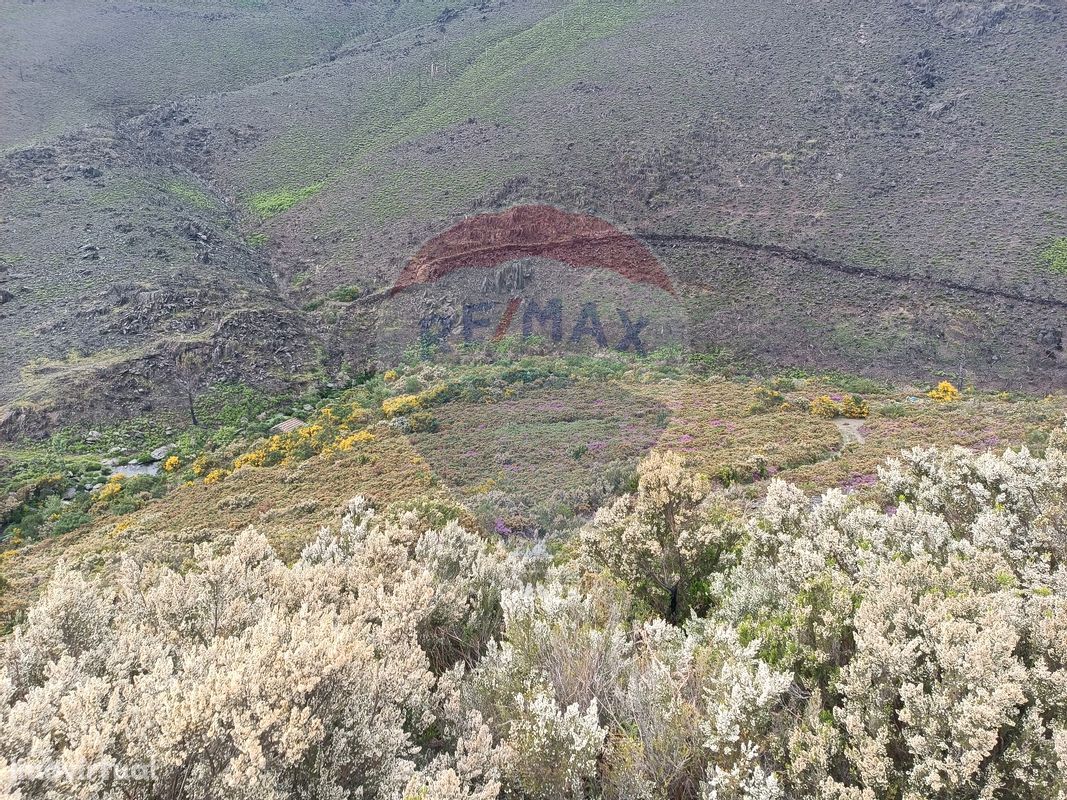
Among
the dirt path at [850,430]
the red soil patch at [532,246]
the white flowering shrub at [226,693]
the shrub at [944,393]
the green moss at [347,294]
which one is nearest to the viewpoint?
the white flowering shrub at [226,693]

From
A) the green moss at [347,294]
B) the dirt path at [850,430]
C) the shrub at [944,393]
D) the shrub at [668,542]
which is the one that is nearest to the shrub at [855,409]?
the dirt path at [850,430]

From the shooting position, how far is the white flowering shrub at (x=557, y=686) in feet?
10.1

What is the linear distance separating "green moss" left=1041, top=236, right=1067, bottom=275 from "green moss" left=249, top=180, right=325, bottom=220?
1948 inches

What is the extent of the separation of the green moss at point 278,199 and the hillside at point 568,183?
0.34m

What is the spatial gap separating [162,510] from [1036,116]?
53.8m

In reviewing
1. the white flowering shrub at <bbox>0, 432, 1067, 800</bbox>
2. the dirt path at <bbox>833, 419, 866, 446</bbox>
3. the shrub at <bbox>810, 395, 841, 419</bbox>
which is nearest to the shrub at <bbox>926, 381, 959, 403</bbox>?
the shrub at <bbox>810, 395, 841, 419</bbox>

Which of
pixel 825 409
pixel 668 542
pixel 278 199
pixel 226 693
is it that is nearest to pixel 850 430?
pixel 825 409

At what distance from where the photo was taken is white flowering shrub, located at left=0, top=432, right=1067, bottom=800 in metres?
3.07

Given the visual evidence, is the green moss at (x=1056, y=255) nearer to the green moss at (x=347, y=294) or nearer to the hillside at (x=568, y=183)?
the hillside at (x=568, y=183)

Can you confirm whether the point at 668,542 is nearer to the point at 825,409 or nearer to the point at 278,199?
the point at 825,409

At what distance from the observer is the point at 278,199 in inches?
1841

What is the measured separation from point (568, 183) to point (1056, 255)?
98.0 ft

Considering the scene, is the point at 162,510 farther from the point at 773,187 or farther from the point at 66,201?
the point at 773,187

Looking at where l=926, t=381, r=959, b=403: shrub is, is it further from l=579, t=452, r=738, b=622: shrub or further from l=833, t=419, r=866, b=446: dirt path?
l=579, t=452, r=738, b=622: shrub
